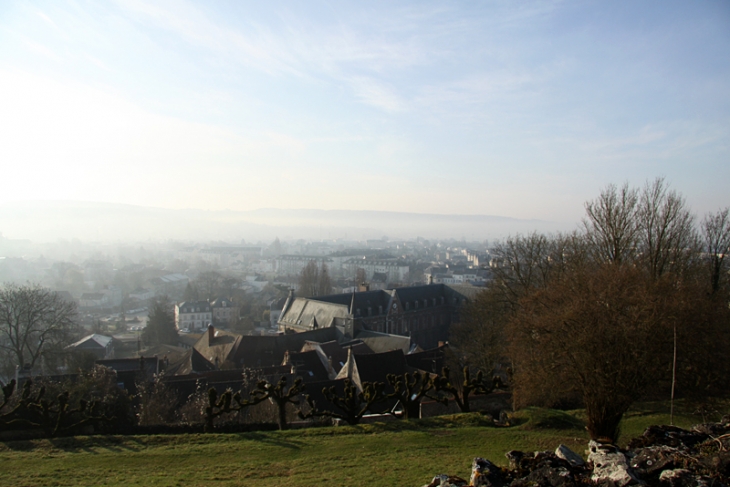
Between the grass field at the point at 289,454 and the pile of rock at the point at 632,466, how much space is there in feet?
8.19

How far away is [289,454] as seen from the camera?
430 inches

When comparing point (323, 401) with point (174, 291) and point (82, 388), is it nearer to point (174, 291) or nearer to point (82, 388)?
point (82, 388)

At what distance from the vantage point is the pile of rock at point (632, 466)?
5598 millimetres

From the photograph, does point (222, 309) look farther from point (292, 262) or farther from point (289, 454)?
point (292, 262)

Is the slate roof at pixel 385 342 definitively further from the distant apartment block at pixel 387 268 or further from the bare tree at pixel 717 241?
the distant apartment block at pixel 387 268

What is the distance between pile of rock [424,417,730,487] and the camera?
18.4ft

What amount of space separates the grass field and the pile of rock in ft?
8.19

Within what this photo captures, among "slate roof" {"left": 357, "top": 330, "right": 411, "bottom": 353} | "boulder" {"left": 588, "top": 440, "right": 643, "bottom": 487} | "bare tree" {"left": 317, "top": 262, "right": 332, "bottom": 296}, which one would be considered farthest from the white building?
"boulder" {"left": 588, "top": 440, "right": 643, "bottom": 487}

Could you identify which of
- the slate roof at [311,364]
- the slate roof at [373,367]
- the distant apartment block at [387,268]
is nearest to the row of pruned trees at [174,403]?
→ the slate roof at [373,367]

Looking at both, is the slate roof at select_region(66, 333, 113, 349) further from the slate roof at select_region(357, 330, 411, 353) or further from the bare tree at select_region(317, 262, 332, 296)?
the bare tree at select_region(317, 262, 332, 296)

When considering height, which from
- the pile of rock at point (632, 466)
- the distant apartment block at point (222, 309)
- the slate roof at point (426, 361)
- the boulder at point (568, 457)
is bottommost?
the distant apartment block at point (222, 309)

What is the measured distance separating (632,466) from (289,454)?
7288 millimetres

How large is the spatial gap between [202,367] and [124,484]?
22.3 metres

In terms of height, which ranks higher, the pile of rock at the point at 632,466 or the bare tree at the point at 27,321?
the pile of rock at the point at 632,466
